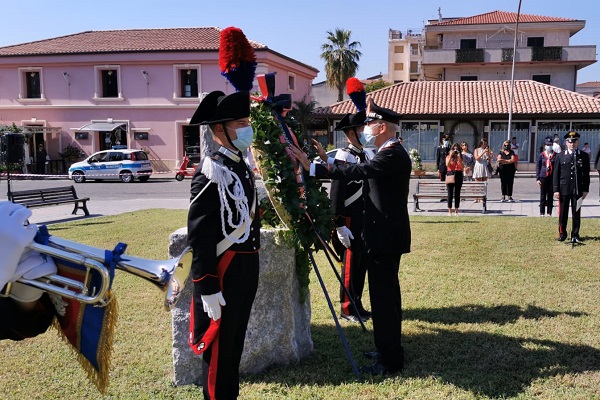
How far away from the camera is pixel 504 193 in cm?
1541

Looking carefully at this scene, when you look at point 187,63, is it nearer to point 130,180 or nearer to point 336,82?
point 130,180

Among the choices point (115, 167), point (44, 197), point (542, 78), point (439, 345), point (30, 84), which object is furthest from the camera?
point (542, 78)

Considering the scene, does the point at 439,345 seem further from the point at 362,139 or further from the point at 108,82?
the point at 108,82

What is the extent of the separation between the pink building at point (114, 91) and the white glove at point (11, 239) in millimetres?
29314

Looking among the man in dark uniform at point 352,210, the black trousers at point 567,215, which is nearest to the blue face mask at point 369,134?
the man in dark uniform at point 352,210

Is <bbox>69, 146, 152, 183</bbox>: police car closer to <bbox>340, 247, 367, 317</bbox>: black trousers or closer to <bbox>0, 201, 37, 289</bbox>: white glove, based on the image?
<bbox>340, 247, 367, 317</bbox>: black trousers

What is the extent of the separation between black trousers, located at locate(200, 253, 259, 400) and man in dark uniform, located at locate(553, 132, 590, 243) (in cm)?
757

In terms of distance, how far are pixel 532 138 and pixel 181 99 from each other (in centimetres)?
1962

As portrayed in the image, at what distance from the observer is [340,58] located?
46938mm

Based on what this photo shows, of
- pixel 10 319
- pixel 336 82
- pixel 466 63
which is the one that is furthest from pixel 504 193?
pixel 336 82

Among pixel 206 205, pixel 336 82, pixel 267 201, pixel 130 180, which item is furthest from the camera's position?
pixel 336 82

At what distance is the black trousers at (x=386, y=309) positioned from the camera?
4.34 m

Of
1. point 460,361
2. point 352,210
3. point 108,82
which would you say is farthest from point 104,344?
point 108,82

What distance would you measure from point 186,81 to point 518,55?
22.7m
